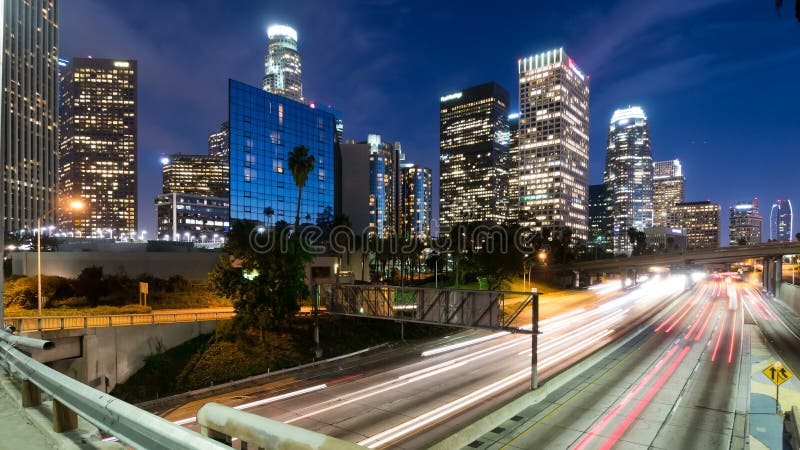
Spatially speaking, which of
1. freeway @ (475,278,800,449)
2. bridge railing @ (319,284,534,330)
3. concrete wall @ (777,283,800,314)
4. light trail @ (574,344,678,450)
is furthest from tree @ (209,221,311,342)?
concrete wall @ (777,283,800,314)

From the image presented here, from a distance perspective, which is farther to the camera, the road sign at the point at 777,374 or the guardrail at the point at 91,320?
the guardrail at the point at 91,320

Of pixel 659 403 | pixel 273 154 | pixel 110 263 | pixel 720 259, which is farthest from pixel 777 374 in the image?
pixel 273 154

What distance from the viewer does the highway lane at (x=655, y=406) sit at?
2247 centimetres

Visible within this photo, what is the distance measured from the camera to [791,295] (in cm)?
7575

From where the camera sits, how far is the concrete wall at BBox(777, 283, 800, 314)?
230 ft

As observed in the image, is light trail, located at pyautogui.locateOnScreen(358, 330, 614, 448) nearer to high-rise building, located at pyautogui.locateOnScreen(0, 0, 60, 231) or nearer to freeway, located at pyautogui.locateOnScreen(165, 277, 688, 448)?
freeway, located at pyautogui.locateOnScreen(165, 277, 688, 448)

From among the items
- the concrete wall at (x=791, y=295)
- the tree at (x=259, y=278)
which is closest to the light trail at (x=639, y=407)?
the tree at (x=259, y=278)

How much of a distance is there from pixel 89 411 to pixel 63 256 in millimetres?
65974

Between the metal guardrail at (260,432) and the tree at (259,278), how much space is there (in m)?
41.9

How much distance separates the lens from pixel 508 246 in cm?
8925

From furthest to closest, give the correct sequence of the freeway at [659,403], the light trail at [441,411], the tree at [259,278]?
the tree at [259,278] < the light trail at [441,411] < the freeway at [659,403]

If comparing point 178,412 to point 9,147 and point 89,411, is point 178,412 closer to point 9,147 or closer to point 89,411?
point 89,411

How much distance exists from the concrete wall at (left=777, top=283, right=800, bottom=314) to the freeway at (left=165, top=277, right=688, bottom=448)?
3943cm

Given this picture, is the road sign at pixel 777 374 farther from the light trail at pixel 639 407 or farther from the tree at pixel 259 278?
the tree at pixel 259 278
